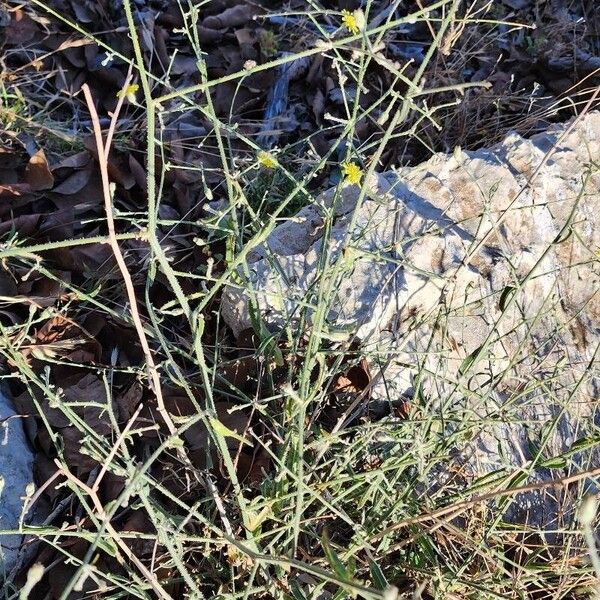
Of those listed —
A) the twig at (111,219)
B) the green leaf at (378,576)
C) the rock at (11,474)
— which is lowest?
the rock at (11,474)

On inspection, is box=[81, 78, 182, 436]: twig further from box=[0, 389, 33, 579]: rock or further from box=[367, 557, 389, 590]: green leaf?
box=[0, 389, 33, 579]: rock

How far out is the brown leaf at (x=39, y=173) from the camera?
198 centimetres

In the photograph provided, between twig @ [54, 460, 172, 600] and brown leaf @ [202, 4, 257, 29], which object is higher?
brown leaf @ [202, 4, 257, 29]

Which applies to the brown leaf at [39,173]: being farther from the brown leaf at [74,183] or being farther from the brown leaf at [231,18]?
the brown leaf at [231,18]

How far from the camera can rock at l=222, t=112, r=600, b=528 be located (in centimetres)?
153

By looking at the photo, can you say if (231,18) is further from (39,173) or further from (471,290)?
(471,290)

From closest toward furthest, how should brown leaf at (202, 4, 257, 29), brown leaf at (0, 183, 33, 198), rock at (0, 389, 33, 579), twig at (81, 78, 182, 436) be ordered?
twig at (81, 78, 182, 436) < rock at (0, 389, 33, 579) < brown leaf at (0, 183, 33, 198) < brown leaf at (202, 4, 257, 29)

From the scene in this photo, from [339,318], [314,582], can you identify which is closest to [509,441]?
[339,318]

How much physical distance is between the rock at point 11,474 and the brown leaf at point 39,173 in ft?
2.09

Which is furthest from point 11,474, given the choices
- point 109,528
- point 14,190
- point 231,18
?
point 231,18

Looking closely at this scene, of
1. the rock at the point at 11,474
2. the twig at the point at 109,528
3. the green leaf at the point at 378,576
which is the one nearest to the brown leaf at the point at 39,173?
the rock at the point at 11,474

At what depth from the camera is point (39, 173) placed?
1990 millimetres

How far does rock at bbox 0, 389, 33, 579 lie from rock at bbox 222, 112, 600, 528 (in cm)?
55

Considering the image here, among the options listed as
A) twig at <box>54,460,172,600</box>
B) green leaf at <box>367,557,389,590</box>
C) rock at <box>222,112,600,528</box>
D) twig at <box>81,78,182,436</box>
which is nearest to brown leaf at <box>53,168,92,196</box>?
rock at <box>222,112,600,528</box>
